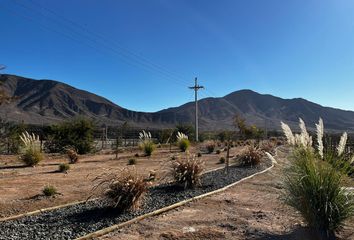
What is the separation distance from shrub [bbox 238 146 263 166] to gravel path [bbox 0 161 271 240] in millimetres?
6899

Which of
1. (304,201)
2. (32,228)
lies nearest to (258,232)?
(304,201)

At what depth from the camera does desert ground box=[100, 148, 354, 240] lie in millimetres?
6340

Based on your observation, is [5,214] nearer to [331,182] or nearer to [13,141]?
[331,182]

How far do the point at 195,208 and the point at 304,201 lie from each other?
268 cm

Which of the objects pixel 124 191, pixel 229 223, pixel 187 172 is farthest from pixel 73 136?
pixel 229 223

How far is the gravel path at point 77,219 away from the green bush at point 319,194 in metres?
2.83

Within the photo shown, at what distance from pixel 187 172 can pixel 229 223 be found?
3.29 meters

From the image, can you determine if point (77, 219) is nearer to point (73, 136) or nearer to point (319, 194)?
point (319, 194)

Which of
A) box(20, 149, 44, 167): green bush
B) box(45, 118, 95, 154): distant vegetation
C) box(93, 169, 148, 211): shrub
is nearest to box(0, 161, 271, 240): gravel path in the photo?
box(93, 169, 148, 211): shrub

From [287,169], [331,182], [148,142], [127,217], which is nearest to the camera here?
[331,182]

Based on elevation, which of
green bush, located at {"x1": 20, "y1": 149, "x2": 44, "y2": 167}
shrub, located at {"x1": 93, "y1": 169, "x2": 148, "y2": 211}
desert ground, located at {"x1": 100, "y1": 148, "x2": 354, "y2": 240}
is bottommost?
desert ground, located at {"x1": 100, "y1": 148, "x2": 354, "y2": 240}

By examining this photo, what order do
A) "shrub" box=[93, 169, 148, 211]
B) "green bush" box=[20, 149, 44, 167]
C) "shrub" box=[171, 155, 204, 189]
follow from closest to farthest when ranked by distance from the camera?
"shrub" box=[93, 169, 148, 211], "shrub" box=[171, 155, 204, 189], "green bush" box=[20, 149, 44, 167]

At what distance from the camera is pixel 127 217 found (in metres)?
7.24

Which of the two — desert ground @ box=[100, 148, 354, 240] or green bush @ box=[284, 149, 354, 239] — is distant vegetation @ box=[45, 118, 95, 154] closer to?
desert ground @ box=[100, 148, 354, 240]
